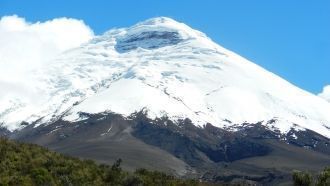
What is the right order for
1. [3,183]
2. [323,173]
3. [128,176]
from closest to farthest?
[3,183], [323,173], [128,176]

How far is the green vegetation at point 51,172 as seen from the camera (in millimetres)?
69312

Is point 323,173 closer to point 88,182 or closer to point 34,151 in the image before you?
point 88,182

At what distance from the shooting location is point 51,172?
72750mm

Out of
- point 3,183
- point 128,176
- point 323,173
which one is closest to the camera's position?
point 3,183

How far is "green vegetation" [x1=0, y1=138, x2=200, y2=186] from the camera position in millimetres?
69312

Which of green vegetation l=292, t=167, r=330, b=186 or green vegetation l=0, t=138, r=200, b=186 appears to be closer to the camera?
green vegetation l=0, t=138, r=200, b=186

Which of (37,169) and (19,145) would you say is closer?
(37,169)

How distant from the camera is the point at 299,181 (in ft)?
237

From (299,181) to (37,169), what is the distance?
92.6 ft

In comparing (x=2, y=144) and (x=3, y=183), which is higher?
(x=2, y=144)

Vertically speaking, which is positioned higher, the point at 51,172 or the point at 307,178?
the point at 307,178

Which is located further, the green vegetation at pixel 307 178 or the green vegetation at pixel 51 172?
Answer: the green vegetation at pixel 307 178

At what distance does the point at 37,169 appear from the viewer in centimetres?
7144

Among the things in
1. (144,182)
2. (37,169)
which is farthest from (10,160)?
(144,182)
